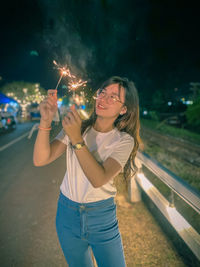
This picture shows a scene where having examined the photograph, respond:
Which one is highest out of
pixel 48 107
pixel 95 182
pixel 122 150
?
pixel 48 107

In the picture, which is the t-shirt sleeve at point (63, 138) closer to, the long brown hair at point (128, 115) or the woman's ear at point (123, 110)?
the long brown hair at point (128, 115)

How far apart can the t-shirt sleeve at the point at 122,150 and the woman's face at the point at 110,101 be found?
25 centimetres

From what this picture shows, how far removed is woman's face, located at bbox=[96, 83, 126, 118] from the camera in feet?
5.26

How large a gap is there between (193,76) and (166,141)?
12.8 metres

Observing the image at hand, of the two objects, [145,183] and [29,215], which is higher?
[145,183]

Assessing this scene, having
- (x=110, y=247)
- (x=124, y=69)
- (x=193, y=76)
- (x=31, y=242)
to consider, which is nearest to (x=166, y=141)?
(x=124, y=69)

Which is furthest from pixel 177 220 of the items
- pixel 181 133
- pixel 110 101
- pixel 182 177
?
pixel 181 133

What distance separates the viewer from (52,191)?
4.66 m

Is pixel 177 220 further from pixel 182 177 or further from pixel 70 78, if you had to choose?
pixel 182 177

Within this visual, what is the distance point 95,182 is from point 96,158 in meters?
0.27

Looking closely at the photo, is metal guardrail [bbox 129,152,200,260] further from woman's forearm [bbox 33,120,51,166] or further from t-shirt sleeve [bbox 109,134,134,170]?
woman's forearm [bbox 33,120,51,166]

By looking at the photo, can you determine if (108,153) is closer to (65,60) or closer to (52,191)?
(65,60)

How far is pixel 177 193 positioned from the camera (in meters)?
2.48

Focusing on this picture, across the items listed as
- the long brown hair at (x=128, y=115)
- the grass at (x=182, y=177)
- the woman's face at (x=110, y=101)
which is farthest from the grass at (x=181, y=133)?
the woman's face at (x=110, y=101)
